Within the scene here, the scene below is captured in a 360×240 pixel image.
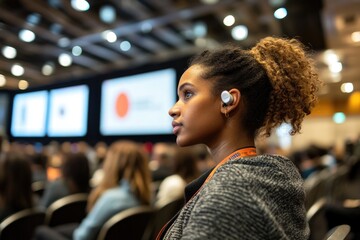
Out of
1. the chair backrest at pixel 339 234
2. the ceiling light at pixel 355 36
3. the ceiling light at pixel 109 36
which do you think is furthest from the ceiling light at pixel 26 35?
the ceiling light at pixel 355 36

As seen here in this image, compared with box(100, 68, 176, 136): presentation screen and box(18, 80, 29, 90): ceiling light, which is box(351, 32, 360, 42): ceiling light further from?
box(18, 80, 29, 90): ceiling light

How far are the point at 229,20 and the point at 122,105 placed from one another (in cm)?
261

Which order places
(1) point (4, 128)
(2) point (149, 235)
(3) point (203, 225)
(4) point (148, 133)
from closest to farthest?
(3) point (203, 225) < (2) point (149, 235) < (1) point (4, 128) < (4) point (148, 133)

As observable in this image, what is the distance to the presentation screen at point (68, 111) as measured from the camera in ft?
13.7

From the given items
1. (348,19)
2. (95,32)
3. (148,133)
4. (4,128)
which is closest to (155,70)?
(148,133)

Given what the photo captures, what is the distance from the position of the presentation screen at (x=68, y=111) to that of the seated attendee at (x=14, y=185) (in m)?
2.15

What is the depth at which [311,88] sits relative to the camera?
35.3 inches

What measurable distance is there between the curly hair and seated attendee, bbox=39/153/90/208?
1995 mm

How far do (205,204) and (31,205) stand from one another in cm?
181

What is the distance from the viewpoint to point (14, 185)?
200 centimetres

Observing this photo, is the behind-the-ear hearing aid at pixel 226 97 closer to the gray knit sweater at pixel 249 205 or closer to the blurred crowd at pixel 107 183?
the gray knit sweater at pixel 249 205

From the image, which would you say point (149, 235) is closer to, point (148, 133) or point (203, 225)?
point (203, 225)

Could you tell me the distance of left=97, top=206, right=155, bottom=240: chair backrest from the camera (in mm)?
1685

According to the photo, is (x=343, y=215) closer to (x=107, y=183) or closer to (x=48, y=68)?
(x=107, y=183)
